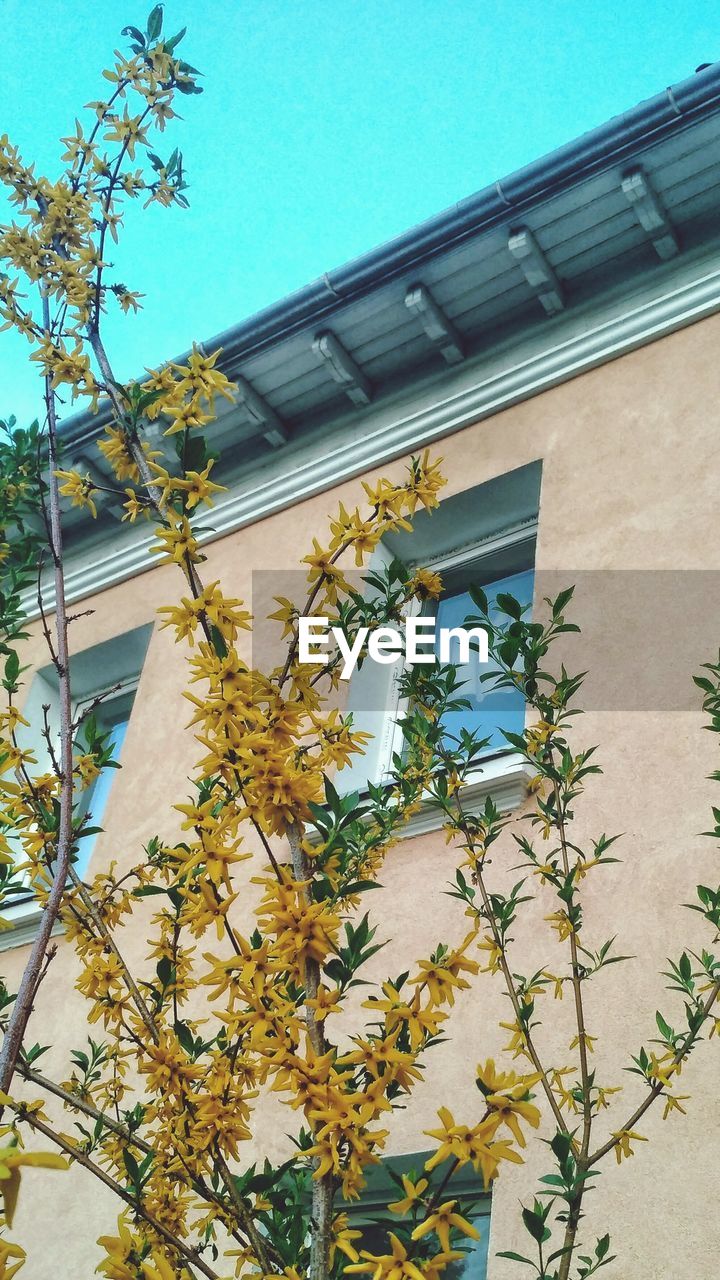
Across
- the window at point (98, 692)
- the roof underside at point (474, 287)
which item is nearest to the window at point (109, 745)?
the window at point (98, 692)

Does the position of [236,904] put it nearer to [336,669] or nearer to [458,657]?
[458,657]

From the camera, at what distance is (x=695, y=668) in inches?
142

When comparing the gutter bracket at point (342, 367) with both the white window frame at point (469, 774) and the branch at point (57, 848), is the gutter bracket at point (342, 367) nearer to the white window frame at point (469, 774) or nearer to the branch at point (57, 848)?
the white window frame at point (469, 774)

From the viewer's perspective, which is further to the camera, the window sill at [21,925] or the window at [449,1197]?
the window sill at [21,925]

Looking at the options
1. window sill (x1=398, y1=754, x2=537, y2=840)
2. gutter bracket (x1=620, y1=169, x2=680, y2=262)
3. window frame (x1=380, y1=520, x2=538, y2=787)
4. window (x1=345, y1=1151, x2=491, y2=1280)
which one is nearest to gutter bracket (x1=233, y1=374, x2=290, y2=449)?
window frame (x1=380, y1=520, x2=538, y2=787)

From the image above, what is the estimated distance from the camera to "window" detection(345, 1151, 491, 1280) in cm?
310

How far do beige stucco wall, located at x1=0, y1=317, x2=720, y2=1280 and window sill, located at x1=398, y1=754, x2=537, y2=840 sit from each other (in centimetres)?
7

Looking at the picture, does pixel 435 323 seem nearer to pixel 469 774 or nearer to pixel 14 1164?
pixel 469 774

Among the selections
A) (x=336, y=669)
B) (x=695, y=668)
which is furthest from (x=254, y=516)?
(x=336, y=669)

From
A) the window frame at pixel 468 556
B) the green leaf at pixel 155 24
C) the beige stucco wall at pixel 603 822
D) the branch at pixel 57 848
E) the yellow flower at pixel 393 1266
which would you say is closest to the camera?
the yellow flower at pixel 393 1266

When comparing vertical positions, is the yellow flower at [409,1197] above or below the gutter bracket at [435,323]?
below

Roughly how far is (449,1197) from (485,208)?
13.0 ft

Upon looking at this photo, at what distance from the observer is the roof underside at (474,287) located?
471 cm

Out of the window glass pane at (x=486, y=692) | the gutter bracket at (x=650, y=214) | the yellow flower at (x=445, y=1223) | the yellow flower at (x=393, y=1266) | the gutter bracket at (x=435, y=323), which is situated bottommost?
the yellow flower at (x=393, y=1266)
